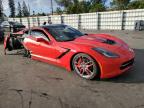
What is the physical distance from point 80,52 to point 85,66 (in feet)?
1.20

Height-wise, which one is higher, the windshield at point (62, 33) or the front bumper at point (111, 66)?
the windshield at point (62, 33)

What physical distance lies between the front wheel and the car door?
72 cm

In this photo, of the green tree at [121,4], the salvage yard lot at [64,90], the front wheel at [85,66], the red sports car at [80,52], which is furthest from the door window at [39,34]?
the green tree at [121,4]

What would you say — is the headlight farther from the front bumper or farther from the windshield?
the windshield

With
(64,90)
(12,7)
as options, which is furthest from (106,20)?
(12,7)

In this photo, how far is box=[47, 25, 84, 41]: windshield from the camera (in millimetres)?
5754

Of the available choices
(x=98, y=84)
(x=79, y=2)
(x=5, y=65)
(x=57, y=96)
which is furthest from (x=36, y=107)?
(x=79, y=2)

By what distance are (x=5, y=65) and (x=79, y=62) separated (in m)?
2.88

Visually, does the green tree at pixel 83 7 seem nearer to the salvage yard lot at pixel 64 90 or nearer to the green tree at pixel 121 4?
the green tree at pixel 121 4

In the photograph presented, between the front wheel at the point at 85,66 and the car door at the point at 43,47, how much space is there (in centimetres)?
72

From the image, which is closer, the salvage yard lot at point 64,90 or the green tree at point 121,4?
the salvage yard lot at point 64,90

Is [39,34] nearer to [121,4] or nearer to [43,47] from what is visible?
[43,47]

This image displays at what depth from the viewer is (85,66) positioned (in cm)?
486

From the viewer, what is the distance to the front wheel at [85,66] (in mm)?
4680
